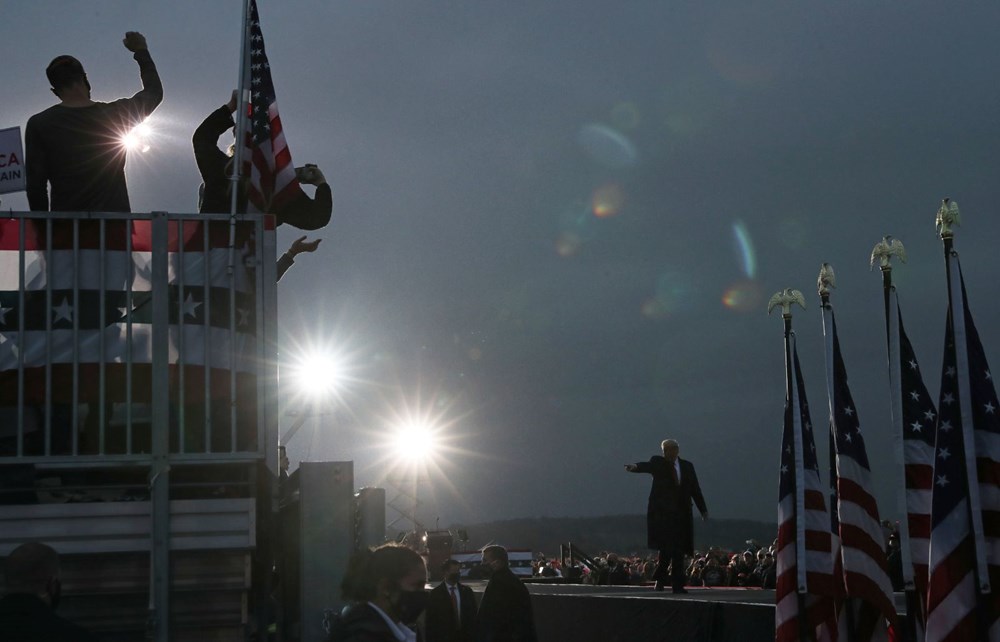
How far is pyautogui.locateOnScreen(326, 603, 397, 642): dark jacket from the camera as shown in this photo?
5129mm

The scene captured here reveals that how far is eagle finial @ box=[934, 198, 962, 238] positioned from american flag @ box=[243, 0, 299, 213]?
5764 mm

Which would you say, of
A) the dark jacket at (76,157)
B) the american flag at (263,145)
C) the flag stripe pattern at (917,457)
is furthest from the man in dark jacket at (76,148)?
the flag stripe pattern at (917,457)

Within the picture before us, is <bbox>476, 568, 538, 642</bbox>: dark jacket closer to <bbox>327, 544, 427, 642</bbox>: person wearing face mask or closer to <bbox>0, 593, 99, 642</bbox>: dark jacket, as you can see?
<bbox>327, 544, 427, 642</bbox>: person wearing face mask

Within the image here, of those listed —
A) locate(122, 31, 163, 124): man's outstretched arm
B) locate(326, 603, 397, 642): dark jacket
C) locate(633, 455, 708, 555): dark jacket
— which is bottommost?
locate(326, 603, 397, 642): dark jacket

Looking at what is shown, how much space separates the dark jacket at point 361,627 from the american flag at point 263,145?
3.55 m

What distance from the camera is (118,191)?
7.91 metres

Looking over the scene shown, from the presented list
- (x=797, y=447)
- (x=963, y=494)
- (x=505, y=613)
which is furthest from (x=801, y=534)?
(x=505, y=613)

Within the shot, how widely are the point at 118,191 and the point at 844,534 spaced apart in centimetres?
778

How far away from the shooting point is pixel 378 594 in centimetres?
532

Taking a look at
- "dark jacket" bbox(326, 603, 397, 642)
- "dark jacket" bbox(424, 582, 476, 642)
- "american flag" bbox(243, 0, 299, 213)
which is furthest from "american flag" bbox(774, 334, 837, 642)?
"dark jacket" bbox(326, 603, 397, 642)

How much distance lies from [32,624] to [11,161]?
435cm

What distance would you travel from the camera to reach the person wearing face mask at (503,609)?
1170 centimetres

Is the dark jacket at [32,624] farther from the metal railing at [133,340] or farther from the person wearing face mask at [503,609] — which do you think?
the person wearing face mask at [503,609]

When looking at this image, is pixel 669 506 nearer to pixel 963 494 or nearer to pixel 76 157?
pixel 963 494
